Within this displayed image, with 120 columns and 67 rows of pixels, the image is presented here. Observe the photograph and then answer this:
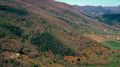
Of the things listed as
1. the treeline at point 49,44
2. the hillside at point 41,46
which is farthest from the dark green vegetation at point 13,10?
the treeline at point 49,44

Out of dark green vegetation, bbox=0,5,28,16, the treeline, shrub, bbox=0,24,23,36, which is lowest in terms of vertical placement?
the treeline

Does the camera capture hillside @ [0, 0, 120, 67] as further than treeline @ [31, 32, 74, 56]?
No

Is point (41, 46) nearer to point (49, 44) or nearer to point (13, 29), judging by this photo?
point (49, 44)

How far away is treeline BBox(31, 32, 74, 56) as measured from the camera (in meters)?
131

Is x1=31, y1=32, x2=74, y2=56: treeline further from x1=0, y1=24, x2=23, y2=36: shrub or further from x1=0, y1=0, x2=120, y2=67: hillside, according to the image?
x1=0, y1=24, x2=23, y2=36: shrub

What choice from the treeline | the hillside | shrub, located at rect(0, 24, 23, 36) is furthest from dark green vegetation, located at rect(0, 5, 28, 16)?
the treeline

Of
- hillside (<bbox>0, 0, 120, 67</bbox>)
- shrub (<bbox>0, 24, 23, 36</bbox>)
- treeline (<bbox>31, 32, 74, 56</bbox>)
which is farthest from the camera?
shrub (<bbox>0, 24, 23, 36</bbox>)

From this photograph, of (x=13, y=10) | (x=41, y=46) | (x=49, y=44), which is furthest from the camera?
(x=13, y=10)

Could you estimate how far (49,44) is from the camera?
13325 cm

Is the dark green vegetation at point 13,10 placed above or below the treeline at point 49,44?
above

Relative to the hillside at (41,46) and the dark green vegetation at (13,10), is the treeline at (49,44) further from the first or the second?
the dark green vegetation at (13,10)

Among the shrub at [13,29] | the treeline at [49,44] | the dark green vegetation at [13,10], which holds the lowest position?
the treeline at [49,44]

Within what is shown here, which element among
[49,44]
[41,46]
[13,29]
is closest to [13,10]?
[13,29]

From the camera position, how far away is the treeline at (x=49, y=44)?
130625mm
